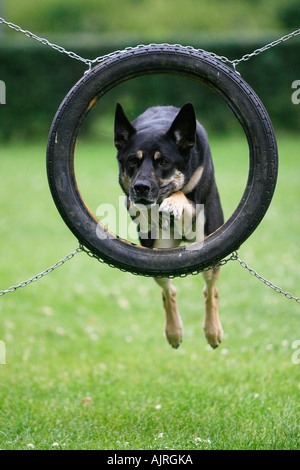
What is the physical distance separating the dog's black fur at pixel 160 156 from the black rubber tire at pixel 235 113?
262 millimetres

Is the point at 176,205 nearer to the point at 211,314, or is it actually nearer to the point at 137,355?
the point at 211,314

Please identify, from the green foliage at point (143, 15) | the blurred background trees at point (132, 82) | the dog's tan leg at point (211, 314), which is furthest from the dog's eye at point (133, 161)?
the green foliage at point (143, 15)

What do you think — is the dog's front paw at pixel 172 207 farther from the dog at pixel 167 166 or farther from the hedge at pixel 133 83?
the hedge at pixel 133 83

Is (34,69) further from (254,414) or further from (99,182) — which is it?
(254,414)

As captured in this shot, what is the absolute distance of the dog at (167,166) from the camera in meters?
4.50

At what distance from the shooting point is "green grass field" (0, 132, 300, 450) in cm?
532

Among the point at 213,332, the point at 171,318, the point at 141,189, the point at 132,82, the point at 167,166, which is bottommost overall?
the point at 213,332

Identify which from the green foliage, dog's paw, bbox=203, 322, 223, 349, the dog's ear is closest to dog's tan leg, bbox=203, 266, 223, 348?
dog's paw, bbox=203, 322, 223, 349

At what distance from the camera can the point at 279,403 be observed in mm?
5766

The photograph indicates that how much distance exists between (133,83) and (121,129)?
16446mm

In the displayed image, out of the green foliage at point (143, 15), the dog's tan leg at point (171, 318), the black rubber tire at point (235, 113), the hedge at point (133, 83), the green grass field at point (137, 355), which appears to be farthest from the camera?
the green foliage at point (143, 15)

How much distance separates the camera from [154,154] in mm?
4570

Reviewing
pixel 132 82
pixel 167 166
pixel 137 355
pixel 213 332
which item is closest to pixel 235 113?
pixel 167 166
